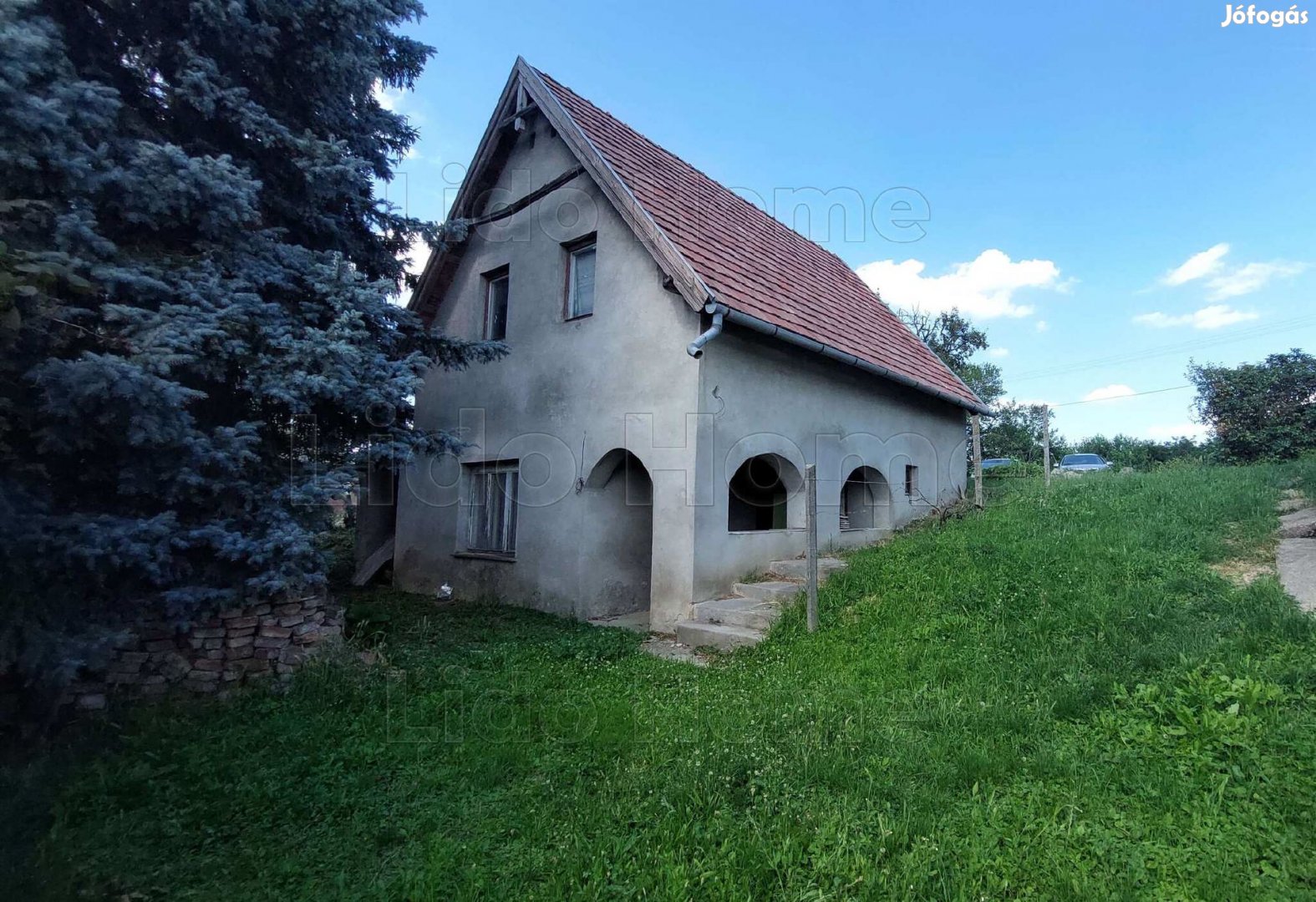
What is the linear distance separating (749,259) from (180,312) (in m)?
6.14

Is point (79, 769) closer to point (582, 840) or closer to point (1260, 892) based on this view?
point (582, 840)

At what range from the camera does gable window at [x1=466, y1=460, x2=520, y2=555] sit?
27.9 ft

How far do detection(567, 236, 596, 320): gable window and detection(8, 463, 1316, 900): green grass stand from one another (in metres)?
4.51

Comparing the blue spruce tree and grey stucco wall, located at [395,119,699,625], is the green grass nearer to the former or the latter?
the blue spruce tree

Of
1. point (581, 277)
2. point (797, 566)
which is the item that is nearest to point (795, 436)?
point (797, 566)

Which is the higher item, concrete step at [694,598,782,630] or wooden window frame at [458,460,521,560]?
wooden window frame at [458,460,521,560]

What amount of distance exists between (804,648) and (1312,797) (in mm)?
2859

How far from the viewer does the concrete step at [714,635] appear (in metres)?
5.63

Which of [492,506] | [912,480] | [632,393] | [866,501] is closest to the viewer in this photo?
[632,393]

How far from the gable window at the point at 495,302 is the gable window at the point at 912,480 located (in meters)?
6.58

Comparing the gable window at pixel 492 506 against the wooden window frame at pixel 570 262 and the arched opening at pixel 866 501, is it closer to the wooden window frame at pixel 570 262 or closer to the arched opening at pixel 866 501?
the wooden window frame at pixel 570 262

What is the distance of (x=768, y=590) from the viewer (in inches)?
256

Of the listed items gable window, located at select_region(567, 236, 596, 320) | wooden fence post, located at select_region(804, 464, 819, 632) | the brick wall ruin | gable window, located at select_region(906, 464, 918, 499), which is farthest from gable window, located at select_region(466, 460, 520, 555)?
gable window, located at select_region(906, 464, 918, 499)

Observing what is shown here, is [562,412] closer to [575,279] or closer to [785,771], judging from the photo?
[575,279]
